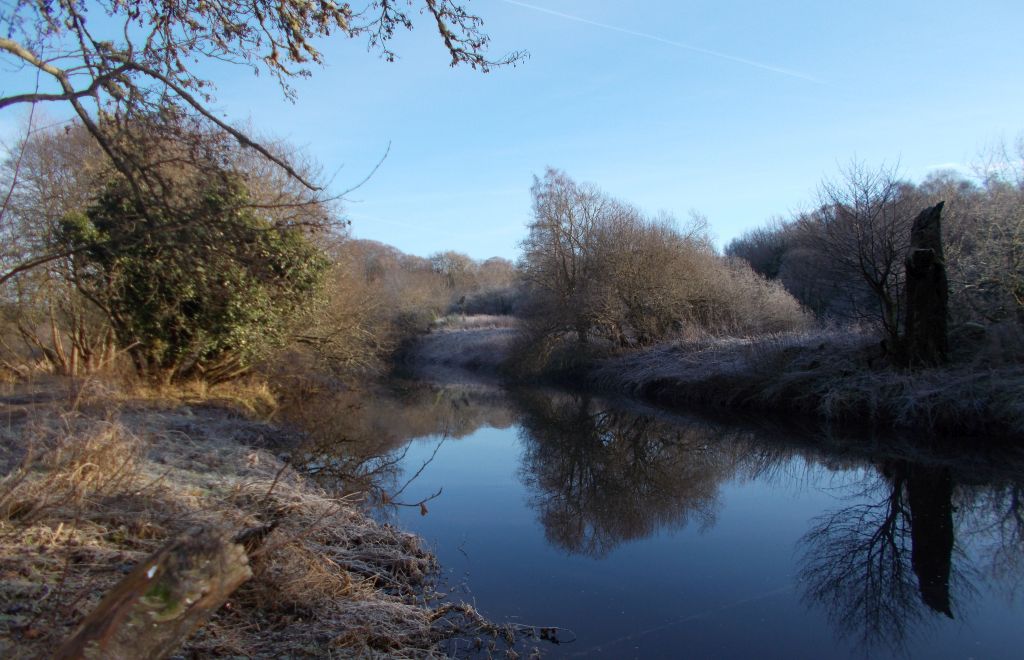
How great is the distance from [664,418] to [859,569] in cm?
986

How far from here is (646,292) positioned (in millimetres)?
23172

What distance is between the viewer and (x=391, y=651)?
13.4 feet

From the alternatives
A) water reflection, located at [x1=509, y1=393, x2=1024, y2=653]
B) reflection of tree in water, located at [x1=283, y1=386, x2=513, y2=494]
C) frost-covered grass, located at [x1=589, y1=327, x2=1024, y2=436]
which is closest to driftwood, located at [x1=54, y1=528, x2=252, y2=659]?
water reflection, located at [x1=509, y1=393, x2=1024, y2=653]

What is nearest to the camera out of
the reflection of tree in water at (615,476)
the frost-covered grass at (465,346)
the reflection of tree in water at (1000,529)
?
the reflection of tree in water at (1000,529)

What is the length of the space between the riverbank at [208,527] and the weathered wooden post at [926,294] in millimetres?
10738

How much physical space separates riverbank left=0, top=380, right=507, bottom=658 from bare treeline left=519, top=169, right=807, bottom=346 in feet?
56.4

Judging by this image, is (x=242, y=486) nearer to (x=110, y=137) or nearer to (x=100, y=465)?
(x=100, y=465)

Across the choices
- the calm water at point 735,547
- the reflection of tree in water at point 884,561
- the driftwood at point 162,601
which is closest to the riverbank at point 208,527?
the driftwood at point 162,601

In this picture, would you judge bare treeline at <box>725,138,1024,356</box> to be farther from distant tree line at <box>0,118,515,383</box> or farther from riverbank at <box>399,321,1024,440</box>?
distant tree line at <box>0,118,515,383</box>

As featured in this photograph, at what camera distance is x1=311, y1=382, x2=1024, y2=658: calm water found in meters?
4.84

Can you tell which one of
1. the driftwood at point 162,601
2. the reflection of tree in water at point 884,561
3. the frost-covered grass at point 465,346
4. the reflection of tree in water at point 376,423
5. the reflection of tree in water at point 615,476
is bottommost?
the reflection of tree in water at point 884,561

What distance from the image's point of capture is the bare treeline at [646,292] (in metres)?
22.8

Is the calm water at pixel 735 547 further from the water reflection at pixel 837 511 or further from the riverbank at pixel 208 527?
the riverbank at pixel 208 527

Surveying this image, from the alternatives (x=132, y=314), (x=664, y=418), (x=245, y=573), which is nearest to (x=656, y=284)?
(x=664, y=418)
